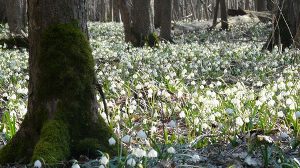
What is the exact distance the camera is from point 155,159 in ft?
12.8

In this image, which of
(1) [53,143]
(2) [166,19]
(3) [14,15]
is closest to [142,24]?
(2) [166,19]

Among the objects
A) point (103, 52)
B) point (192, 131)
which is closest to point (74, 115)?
point (192, 131)

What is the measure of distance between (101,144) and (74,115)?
350 millimetres

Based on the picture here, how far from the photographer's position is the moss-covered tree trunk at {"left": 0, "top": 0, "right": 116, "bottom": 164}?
4.14 meters

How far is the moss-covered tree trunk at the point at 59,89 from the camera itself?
4145mm

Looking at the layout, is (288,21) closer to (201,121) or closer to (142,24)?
(142,24)

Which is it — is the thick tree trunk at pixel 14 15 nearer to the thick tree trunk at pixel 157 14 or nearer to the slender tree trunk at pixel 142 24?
the slender tree trunk at pixel 142 24

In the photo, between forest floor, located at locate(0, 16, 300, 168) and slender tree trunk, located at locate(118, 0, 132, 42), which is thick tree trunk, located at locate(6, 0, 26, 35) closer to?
slender tree trunk, located at locate(118, 0, 132, 42)

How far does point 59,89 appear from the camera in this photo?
4148 mm

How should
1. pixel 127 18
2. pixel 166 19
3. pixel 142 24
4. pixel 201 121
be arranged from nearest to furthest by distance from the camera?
pixel 201 121 → pixel 142 24 → pixel 127 18 → pixel 166 19

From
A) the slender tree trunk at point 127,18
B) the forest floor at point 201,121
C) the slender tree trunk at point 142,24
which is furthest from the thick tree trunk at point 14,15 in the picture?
the forest floor at point 201,121

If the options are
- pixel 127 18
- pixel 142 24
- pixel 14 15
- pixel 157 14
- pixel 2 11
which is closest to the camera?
pixel 142 24

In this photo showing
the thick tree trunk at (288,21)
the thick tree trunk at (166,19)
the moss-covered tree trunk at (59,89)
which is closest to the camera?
the moss-covered tree trunk at (59,89)

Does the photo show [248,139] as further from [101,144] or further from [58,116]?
[58,116]
